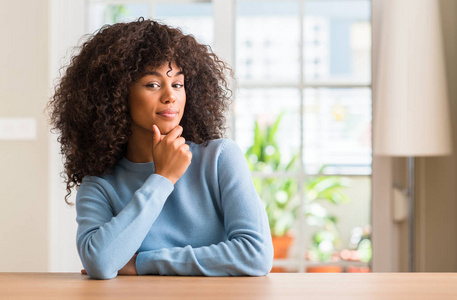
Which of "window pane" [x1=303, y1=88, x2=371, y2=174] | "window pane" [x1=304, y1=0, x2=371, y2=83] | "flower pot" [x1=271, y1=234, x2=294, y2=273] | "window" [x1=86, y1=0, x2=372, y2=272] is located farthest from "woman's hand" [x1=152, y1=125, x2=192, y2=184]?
"window pane" [x1=304, y1=0, x2=371, y2=83]

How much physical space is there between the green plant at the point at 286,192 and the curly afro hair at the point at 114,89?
2.74m

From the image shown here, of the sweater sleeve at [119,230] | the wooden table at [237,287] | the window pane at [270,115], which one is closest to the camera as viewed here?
the wooden table at [237,287]

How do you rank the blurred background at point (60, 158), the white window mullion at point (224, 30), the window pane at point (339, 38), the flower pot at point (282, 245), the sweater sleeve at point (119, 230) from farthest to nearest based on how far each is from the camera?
the window pane at point (339, 38) → the flower pot at point (282, 245) → the white window mullion at point (224, 30) → the blurred background at point (60, 158) → the sweater sleeve at point (119, 230)

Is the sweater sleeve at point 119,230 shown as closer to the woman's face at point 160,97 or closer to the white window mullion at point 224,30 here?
the woman's face at point 160,97

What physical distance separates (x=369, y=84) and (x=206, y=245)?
1.88m

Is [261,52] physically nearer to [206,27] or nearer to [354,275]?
[206,27]

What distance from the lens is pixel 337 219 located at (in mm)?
4535

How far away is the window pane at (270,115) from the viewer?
4520 millimetres

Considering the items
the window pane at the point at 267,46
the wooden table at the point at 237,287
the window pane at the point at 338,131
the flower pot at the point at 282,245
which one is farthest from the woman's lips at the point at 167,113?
the window pane at the point at 267,46

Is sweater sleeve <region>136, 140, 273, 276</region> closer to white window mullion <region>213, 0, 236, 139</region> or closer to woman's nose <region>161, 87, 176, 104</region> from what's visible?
woman's nose <region>161, 87, 176, 104</region>

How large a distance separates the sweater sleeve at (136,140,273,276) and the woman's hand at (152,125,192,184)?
0.31ft

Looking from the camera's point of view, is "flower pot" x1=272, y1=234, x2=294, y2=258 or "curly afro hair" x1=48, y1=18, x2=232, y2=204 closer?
"curly afro hair" x1=48, y1=18, x2=232, y2=204

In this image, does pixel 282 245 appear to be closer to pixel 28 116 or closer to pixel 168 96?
pixel 28 116

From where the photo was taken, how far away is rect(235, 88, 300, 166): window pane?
178 inches
